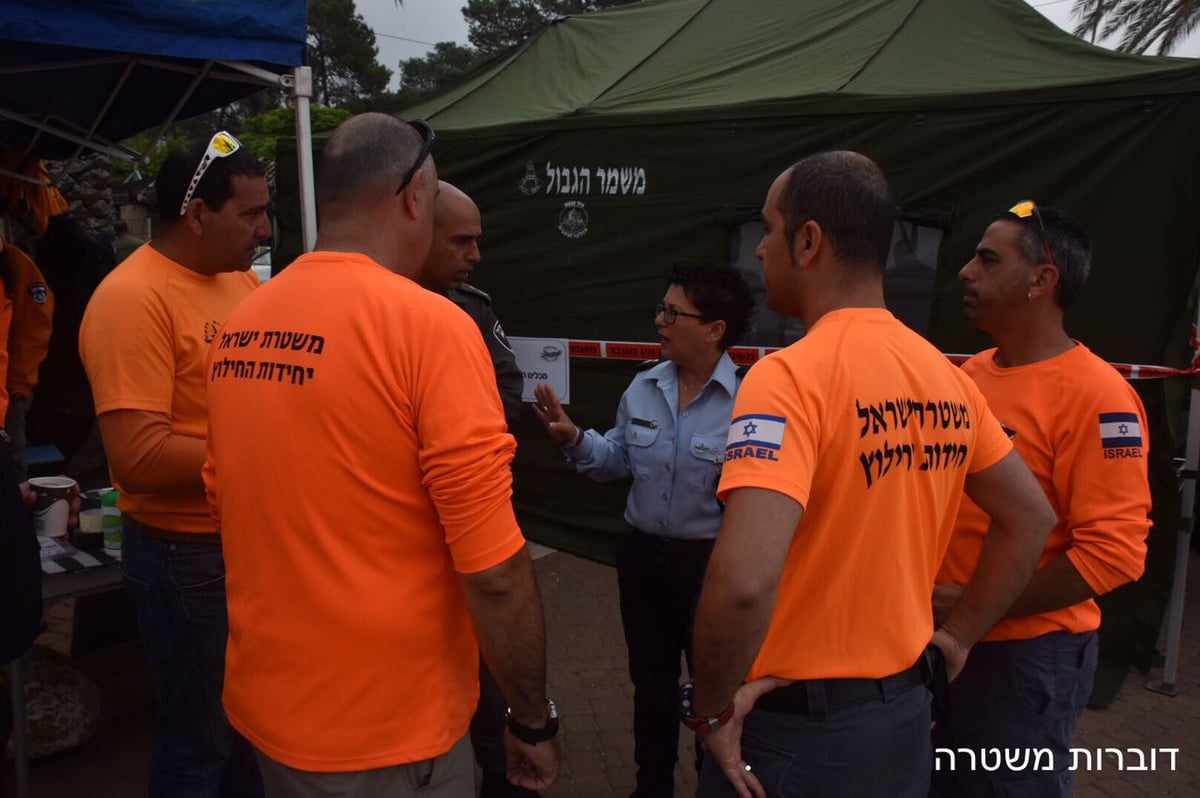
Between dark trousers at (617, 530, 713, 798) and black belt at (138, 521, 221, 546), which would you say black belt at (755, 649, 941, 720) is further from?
black belt at (138, 521, 221, 546)

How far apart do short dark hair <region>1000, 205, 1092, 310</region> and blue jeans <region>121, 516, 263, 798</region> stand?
2.31 meters

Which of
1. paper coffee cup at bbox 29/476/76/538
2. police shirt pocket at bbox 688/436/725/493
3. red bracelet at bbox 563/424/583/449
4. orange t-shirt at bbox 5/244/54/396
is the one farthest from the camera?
orange t-shirt at bbox 5/244/54/396

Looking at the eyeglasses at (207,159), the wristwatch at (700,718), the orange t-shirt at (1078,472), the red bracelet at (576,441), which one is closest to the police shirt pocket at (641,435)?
the red bracelet at (576,441)

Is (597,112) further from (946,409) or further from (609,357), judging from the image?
(946,409)

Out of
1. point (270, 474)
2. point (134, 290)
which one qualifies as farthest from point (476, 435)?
point (134, 290)

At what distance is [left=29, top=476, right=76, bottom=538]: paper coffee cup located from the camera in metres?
3.12

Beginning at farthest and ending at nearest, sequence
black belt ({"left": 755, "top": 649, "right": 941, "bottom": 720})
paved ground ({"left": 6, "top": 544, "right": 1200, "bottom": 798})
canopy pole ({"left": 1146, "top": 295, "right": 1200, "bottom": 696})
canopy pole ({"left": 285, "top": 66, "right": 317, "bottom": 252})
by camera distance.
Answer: canopy pole ({"left": 1146, "top": 295, "right": 1200, "bottom": 696}) → canopy pole ({"left": 285, "top": 66, "right": 317, "bottom": 252}) → paved ground ({"left": 6, "top": 544, "right": 1200, "bottom": 798}) → black belt ({"left": 755, "top": 649, "right": 941, "bottom": 720})

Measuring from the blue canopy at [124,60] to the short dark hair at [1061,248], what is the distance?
118 inches

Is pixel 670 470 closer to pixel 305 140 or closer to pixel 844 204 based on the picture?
pixel 844 204

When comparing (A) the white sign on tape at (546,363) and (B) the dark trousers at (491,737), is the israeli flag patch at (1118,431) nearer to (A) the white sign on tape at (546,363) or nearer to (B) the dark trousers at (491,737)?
(B) the dark trousers at (491,737)

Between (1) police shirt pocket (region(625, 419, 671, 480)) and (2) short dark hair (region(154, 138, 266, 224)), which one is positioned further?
(1) police shirt pocket (region(625, 419, 671, 480))

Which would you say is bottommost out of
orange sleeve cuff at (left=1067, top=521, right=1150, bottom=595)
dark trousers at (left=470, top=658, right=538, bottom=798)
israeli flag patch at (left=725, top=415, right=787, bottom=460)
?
dark trousers at (left=470, top=658, right=538, bottom=798)

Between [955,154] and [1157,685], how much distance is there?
2.86 meters

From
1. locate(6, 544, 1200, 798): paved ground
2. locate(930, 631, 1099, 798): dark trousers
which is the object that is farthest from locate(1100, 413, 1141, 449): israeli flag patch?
locate(6, 544, 1200, 798): paved ground
